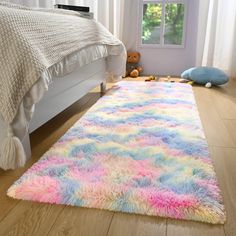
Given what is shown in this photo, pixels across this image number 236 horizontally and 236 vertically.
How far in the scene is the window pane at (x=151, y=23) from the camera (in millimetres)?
3486

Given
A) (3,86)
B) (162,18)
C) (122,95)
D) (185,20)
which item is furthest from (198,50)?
(3,86)

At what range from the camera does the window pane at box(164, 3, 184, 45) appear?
3.44 m

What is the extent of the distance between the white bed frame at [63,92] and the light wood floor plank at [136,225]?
56cm

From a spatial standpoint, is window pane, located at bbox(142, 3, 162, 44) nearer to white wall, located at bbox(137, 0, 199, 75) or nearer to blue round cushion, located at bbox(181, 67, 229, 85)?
white wall, located at bbox(137, 0, 199, 75)

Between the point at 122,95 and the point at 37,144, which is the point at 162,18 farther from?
the point at 37,144

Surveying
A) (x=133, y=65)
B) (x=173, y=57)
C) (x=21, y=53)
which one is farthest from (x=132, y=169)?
(x=173, y=57)

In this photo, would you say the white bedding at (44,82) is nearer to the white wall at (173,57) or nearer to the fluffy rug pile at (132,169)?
the fluffy rug pile at (132,169)

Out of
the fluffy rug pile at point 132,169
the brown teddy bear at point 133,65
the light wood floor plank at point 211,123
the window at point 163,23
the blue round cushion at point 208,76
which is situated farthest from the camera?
the window at point 163,23

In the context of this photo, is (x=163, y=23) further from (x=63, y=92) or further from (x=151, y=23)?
(x=63, y=92)

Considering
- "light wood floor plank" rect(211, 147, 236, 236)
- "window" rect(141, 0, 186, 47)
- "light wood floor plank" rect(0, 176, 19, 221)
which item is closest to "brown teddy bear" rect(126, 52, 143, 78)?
"window" rect(141, 0, 186, 47)

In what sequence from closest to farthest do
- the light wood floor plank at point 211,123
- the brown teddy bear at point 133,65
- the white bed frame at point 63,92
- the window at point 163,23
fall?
the white bed frame at point 63,92, the light wood floor plank at point 211,123, the brown teddy bear at point 133,65, the window at point 163,23

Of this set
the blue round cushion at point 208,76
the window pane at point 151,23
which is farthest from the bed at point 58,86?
the window pane at point 151,23

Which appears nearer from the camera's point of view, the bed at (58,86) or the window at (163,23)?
the bed at (58,86)

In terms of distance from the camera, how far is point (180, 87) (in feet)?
8.61
